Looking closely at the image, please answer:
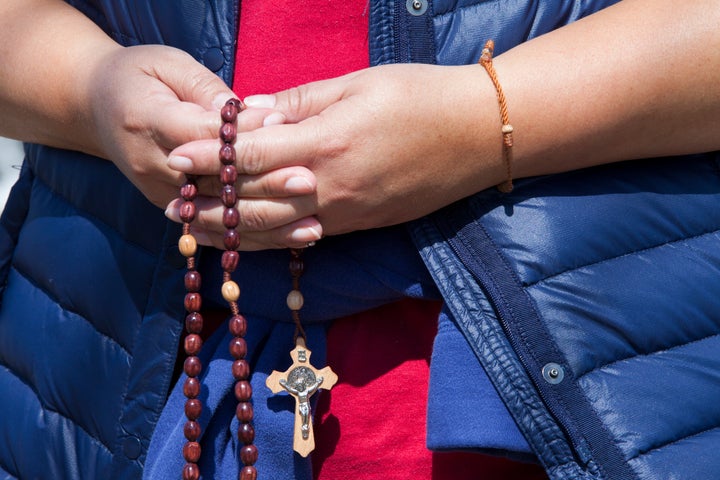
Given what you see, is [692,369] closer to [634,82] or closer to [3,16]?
[634,82]

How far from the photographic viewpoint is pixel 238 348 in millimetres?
1128

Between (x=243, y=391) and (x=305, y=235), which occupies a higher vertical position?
(x=305, y=235)

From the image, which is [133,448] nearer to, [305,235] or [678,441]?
[305,235]

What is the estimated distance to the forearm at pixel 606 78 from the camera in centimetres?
115

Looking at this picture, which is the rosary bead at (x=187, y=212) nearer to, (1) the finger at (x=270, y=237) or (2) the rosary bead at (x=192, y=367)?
(1) the finger at (x=270, y=237)

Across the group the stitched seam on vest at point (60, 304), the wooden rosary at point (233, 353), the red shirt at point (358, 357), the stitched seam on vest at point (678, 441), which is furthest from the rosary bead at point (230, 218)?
the stitched seam on vest at point (678, 441)

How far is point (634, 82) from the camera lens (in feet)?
3.76

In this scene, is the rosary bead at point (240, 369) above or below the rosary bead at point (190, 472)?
above

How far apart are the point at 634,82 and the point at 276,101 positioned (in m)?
0.46

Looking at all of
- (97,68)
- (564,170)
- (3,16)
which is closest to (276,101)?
(97,68)

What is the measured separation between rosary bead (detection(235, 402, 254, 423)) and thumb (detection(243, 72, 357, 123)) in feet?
1.21

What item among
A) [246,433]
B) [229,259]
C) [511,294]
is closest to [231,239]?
[229,259]

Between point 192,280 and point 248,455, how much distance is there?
23cm

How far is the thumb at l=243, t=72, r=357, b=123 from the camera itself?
1131 millimetres
